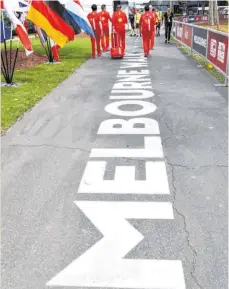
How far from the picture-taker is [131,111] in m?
7.29

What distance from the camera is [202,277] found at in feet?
9.04

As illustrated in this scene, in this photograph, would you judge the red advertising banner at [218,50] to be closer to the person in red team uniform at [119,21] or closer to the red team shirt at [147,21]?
the red team shirt at [147,21]

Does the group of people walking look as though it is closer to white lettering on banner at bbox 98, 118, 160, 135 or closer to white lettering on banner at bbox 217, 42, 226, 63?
white lettering on banner at bbox 217, 42, 226, 63

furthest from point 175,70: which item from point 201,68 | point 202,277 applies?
point 202,277

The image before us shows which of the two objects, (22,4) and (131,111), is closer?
(131,111)

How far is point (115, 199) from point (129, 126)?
260cm

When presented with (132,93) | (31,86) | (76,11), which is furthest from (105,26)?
(132,93)

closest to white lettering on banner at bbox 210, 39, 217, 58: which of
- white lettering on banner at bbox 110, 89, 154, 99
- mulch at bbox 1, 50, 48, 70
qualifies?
white lettering on banner at bbox 110, 89, 154, 99

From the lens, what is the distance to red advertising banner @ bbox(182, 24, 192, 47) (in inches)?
631

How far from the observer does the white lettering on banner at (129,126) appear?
6.02 meters

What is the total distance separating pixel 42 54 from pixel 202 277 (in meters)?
15.6

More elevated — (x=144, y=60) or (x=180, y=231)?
(x=144, y=60)

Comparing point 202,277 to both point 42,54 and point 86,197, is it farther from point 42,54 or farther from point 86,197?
Answer: point 42,54

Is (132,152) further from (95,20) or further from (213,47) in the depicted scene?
→ (95,20)
